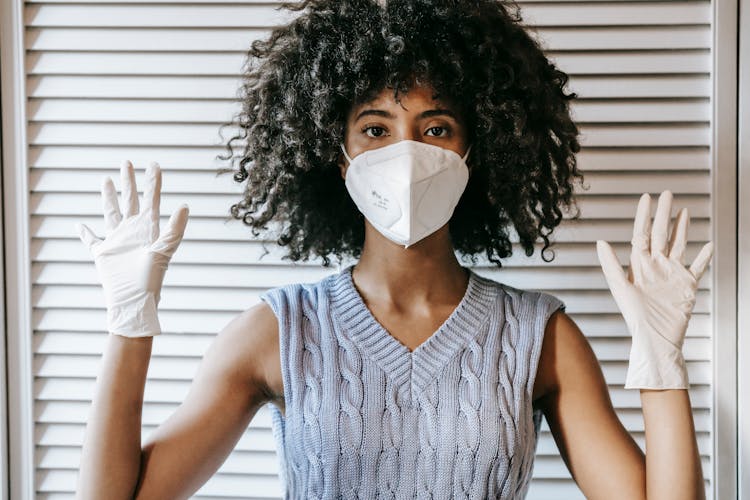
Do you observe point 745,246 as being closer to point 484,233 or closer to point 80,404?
point 484,233

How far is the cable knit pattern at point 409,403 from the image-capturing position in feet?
4.00

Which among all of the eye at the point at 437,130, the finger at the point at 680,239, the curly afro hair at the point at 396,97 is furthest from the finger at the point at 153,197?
the finger at the point at 680,239

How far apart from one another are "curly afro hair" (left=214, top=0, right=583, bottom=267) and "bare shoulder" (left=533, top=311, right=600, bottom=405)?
7.6 inches

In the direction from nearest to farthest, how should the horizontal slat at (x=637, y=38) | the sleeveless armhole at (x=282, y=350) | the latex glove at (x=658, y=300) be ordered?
1. the latex glove at (x=658, y=300)
2. the sleeveless armhole at (x=282, y=350)
3. the horizontal slat at (x=637, y=38)

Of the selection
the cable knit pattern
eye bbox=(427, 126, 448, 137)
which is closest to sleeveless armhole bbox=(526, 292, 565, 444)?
the cable knit pattern

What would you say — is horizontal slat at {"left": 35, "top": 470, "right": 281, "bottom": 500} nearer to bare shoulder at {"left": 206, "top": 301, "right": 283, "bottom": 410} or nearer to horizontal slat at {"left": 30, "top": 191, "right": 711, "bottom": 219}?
bare shoulder at {"left": 206, "top": 301, "right": 283, "bottom": 410}

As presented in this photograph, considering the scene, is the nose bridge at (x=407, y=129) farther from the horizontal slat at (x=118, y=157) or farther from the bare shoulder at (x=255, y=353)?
the horizontal slat at (x=118, y=157)

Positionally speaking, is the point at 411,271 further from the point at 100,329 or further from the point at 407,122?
the point at 100,329

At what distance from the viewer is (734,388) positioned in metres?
1.54

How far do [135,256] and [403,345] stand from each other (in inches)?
18.3

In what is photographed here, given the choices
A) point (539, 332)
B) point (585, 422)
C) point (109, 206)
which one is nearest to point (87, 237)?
point (109, 206)

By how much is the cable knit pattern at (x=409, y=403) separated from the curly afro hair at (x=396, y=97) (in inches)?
8.3

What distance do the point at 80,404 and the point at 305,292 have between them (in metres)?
0.62

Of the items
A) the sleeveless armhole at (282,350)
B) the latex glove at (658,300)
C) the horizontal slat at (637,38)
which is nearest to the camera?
the latex glove at (658,300)
